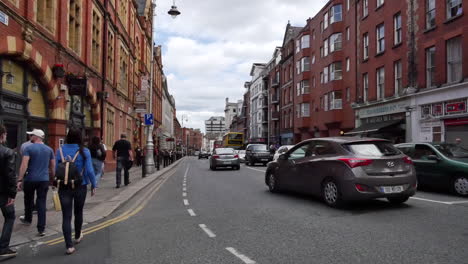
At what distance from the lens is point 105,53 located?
22078 millimetres

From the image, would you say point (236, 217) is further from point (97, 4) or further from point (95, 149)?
point (97, 4)

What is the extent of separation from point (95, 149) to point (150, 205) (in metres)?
2.58

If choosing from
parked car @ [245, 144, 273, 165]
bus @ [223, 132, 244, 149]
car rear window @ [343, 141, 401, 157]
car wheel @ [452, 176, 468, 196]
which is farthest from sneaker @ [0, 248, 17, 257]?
bus @ [223, 132, 244, 149]

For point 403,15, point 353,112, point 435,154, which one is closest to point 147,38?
point 353,112

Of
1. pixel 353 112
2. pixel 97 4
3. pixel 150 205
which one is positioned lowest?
pixel 150 205

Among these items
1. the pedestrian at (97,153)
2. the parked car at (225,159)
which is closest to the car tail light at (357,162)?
the pedestrian at (97,153)

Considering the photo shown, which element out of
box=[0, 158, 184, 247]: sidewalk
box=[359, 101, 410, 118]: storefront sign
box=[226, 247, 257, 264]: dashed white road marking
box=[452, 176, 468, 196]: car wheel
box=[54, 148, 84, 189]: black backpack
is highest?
box=[359, 101, 410, 118]: storefront sign

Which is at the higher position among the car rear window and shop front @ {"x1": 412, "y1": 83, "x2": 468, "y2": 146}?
shop front @ {"x1": 412, "y1": 83, "x2": 468, "y2": 146}

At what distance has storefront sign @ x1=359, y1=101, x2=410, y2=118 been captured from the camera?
76.9 ft

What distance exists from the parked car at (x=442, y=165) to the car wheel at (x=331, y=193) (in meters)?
4.01

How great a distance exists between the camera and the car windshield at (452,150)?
34.5 feet

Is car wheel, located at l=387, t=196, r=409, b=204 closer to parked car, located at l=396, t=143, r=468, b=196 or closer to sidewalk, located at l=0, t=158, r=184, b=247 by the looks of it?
parked car, located at l=396, t=143, r=468, b=196

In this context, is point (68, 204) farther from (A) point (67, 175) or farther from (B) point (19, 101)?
(B) point (19, 101)

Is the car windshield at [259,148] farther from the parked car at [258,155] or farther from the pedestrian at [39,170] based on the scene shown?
the pedestrian at [39,170]
